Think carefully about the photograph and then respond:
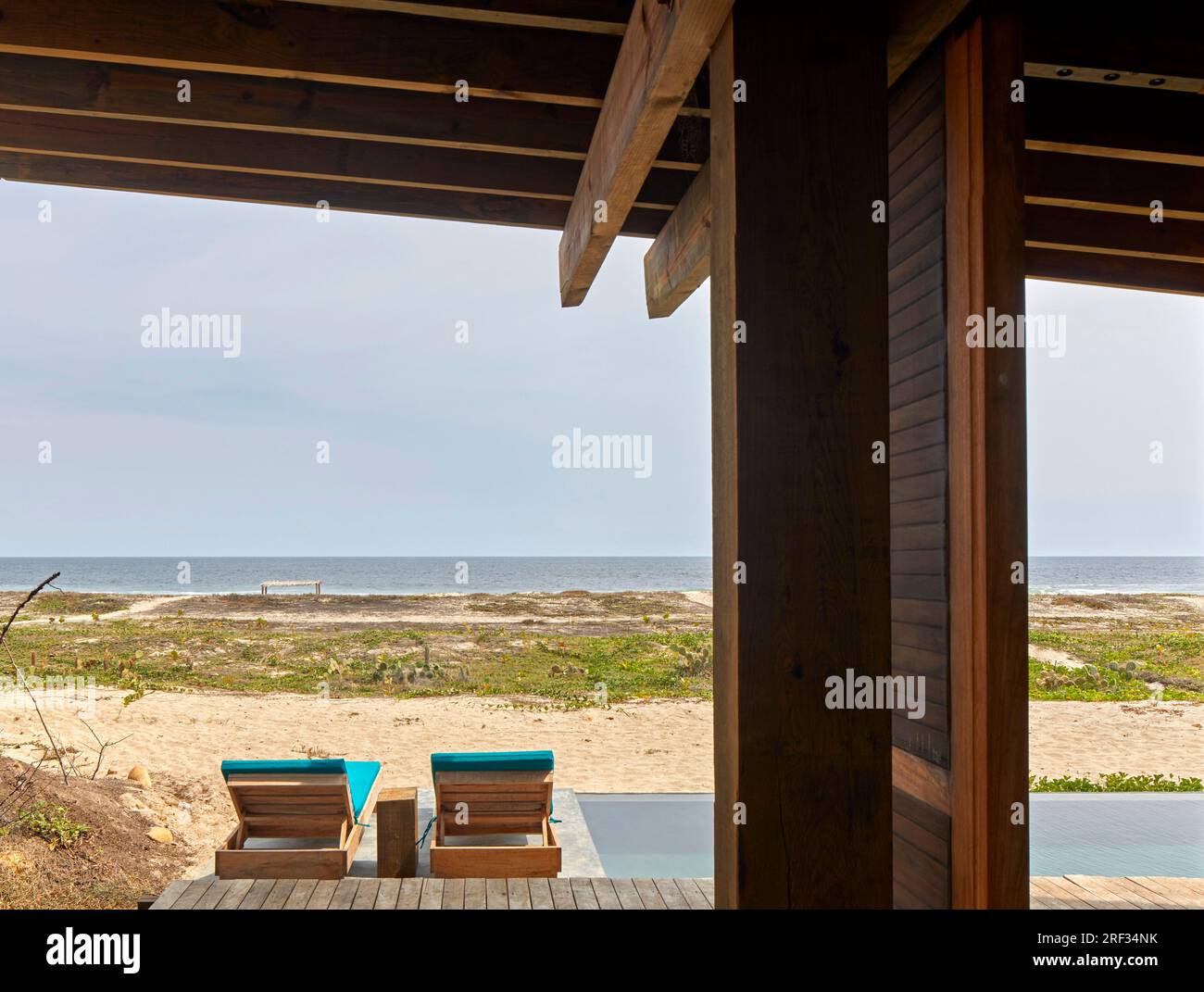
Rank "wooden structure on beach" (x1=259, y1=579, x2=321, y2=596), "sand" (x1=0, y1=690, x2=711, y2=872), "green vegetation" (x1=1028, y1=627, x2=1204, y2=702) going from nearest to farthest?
"sand" (x1=0, y1=690, x2=711, y2=872) → "green vegetation" (x1=1028, y1=627, x2=1204, y2=702) → "wooden structure on beach" (x1=259, y1=579, x2=321, y2=596)

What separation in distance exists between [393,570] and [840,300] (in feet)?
131

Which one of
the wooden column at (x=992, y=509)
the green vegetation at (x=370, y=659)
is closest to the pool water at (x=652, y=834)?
the wooden column at (x=992, y=509)

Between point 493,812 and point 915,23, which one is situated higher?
point 915,23

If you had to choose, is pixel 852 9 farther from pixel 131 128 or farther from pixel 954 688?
pixel 131 128

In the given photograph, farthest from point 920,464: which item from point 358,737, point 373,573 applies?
point 373,573

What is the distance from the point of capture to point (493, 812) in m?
4.52

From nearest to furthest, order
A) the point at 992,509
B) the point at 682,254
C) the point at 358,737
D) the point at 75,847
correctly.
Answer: the point at 992,509 < the point at 682,254 < the point at 75,847 < the point at 358,737

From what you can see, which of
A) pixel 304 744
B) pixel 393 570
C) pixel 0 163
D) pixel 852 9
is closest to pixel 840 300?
pixel 852 9

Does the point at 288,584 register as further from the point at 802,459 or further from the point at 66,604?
the point at 802,459

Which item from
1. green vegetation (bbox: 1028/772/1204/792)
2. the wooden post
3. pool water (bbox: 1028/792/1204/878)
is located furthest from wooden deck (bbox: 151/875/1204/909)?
green vegetation (bbox: 1028/772/1204/792)

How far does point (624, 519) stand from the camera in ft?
136

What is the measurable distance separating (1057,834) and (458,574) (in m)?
30.8

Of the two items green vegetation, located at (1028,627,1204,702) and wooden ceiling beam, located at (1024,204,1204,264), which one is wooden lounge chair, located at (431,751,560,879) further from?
green vegetation, located at (1028,627,1204,702)

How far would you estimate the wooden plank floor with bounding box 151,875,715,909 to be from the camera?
10.2ft
